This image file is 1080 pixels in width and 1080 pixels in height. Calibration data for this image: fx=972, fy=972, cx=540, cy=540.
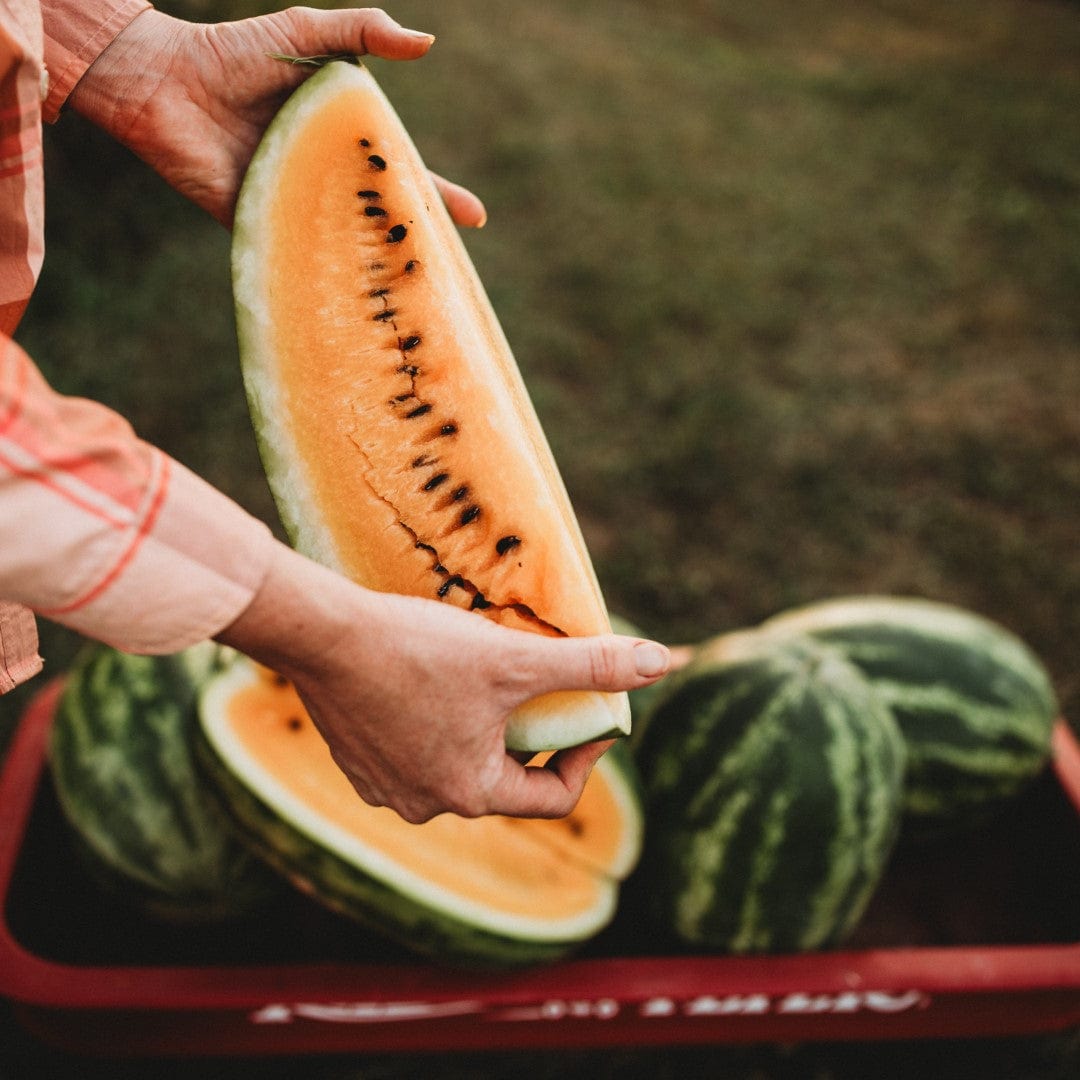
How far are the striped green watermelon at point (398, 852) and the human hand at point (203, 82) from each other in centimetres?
66

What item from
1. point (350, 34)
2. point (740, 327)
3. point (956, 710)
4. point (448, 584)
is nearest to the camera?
point (448, 584)

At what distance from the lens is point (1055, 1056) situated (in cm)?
174

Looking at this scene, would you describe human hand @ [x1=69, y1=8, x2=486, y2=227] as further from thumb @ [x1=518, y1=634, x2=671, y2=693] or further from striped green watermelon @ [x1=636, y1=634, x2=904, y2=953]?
striped green watermelon @ [x1=636, y1=634, x2=904, y2=953]

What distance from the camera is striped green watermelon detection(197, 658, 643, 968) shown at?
1.22 meters

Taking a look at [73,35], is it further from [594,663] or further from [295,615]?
[594,663]

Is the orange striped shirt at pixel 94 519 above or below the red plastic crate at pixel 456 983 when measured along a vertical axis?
above

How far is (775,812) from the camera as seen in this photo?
4.55 ft

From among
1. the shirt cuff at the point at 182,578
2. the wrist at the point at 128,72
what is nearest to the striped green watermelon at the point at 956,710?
the shirt cuff at the point at 182,578

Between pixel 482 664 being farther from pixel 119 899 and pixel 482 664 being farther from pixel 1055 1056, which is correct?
pixel 1055 1056

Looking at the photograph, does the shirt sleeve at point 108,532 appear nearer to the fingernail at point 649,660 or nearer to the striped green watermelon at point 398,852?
the fingernail at point 649,660

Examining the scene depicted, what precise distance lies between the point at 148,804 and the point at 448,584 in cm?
69

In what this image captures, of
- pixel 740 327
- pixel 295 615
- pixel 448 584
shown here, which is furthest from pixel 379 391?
pixel 740 327

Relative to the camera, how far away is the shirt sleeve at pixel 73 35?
1149 millimetres

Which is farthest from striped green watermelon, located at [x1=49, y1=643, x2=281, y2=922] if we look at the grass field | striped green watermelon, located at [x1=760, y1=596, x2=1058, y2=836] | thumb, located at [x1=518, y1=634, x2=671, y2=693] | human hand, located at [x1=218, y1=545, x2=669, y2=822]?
striped green watermelon, located at [x1=760, y1=596, x2=1058, y2=836]
